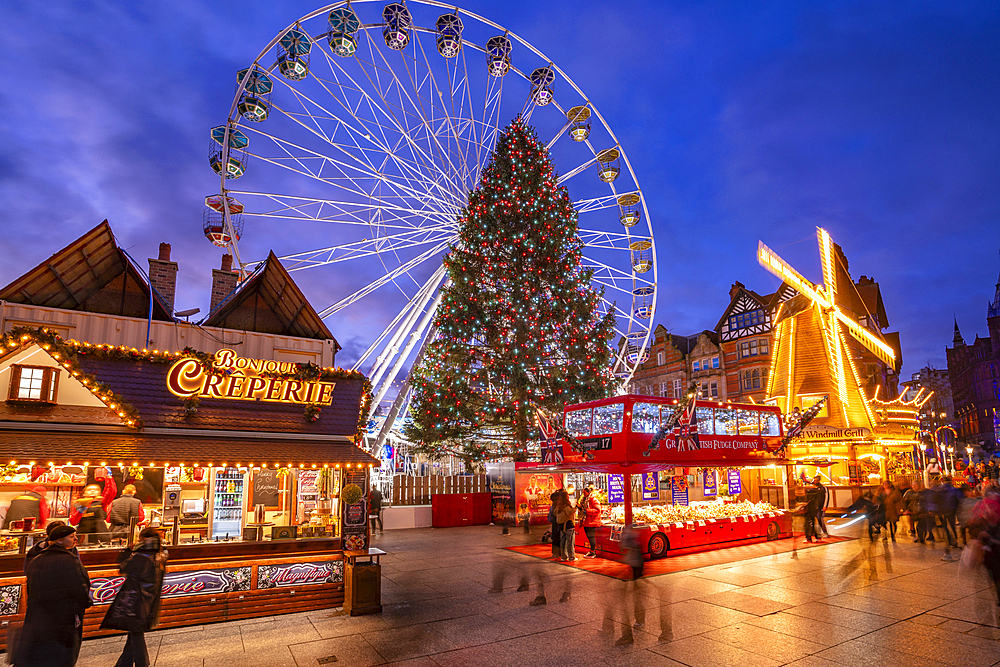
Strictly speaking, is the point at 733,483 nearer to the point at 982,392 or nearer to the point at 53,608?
the point at 53,608

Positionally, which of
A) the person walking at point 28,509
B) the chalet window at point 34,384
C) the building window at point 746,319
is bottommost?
the person walking at point 28,509

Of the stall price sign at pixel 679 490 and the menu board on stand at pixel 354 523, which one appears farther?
the stall price sign at pixel 679 490

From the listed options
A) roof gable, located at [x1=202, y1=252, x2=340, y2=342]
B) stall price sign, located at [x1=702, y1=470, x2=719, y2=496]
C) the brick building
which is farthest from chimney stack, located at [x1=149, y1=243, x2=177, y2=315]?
the brick building

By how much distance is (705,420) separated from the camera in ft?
58.7

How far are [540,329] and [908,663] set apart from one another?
18.0 m

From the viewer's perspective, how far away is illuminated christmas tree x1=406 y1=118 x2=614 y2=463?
23219 mm

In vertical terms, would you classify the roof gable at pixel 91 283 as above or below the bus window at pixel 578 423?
above

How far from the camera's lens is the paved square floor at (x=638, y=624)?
751 cm

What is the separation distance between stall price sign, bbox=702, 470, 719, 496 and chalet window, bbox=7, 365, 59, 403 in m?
18.4

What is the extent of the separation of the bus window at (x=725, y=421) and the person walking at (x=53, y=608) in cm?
1635

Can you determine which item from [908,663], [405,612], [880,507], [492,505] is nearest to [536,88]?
[492,505]

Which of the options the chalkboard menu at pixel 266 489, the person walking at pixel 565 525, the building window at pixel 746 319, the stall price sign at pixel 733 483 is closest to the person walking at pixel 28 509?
the chalkboard menu at pixel 266 489

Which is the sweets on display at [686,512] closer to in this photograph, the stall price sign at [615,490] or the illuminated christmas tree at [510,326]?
the stall price sign at [615,490]

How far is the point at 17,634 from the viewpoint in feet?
18.0
